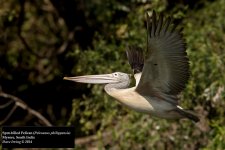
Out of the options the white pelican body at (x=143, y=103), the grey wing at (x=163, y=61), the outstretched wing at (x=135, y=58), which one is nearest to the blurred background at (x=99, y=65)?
the outstretched wing at (x=135, y=58)

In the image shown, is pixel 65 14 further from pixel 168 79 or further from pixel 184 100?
pixel 168 79

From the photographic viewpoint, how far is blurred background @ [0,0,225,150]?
739 cm

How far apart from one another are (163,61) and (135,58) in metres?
0.86

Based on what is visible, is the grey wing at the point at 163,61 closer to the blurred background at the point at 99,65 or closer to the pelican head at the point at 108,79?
the pelican head at the point at 108,79

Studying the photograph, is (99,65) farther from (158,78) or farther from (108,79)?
(158,78)

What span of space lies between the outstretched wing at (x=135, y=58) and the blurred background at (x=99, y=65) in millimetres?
425

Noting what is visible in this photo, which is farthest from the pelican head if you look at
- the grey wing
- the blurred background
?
the blurred background

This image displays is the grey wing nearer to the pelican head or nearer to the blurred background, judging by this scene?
the pelican head

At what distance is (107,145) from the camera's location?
7461 millimetres

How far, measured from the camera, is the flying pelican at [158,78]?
5.06 meters

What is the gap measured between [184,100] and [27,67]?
148 inches

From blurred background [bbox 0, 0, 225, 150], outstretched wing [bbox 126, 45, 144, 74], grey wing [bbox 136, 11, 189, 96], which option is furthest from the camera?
blurred background [bbox 0, 0, 225, 150]

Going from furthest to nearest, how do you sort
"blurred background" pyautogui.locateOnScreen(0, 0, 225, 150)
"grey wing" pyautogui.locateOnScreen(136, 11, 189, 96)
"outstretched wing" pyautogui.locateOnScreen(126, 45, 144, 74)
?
"blurred background" pyautogui.locateOnScreen(0, 0, 225, 150), "outstretched wing" pyautogui.locateOnScreen(126, 45, 144, 74), "grey wing" pyautogui.locateOnScreen(136, 11, 189, 96)

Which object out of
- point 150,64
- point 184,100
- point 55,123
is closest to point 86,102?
point 184,100
